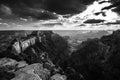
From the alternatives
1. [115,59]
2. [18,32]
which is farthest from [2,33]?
[115,59]

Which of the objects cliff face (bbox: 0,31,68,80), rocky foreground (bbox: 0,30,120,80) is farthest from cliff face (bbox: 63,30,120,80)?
cliff face (bbox: 0,31,68,80)

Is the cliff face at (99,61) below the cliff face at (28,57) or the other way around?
below

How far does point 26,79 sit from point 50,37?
213 ft

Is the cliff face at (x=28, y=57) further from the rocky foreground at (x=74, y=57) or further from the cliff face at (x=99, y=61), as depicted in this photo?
the cliff face at (x=99, y=61)

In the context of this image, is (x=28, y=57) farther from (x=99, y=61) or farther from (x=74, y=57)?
(x=99, y=61)

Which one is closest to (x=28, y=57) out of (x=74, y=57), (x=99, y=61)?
(x=74, y=57)

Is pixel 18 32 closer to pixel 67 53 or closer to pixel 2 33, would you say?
pixel 2 33

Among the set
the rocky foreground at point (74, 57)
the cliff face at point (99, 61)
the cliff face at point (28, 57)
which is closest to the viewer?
the cliff face at point (28, 57)

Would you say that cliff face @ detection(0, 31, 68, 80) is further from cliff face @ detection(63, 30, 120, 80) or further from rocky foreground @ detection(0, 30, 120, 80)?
cliff face @ detection(63, 30, 120, 80)

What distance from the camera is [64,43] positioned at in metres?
97.0

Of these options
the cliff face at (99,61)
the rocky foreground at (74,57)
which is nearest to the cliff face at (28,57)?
the rocky foreground at (74,57)

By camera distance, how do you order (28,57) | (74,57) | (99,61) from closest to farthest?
1. (28,57)
2. (99,61)
3. (74,57)

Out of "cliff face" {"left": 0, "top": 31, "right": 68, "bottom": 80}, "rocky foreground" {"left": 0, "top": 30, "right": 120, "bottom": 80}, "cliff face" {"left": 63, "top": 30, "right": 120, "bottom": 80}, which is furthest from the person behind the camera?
"cliff face" {"left": 63, "top": 30, "right": 120, "bottom": 80}

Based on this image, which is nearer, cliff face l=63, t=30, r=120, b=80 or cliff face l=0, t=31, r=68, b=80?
cliff face l=0, t=31, r=68, b=80
